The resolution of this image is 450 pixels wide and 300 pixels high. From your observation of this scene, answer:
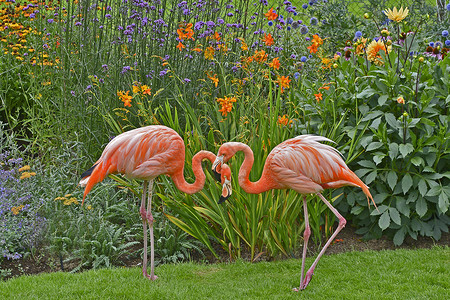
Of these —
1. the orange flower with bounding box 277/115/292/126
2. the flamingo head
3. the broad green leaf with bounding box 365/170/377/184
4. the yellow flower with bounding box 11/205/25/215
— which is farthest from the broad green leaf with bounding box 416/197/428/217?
the yellow flower with bounding box 11/205/25/215

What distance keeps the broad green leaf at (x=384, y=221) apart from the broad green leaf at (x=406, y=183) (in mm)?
242

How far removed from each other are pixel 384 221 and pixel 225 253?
1284mm

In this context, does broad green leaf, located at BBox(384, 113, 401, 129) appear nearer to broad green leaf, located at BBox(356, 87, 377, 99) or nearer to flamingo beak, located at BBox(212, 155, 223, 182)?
broad green leaf, located at BBox(356, 87, 377, 99)

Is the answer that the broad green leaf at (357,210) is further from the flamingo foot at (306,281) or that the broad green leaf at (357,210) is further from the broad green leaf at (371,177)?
the flamingo foot at (306,281)

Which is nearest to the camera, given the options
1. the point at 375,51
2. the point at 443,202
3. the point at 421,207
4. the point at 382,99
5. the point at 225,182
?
the point at 225,182

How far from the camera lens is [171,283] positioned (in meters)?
3.63

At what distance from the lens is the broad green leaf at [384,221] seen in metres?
4.23

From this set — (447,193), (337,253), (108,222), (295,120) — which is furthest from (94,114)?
(447,193)

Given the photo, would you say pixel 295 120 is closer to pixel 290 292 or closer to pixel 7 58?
pixel 290 292

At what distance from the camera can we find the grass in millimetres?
3441

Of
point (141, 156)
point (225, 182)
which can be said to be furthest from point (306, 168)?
point (141, 156)

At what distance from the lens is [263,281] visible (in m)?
3.68

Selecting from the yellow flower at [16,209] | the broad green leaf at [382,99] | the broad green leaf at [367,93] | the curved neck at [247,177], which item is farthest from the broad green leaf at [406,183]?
the yellow flower at [16,209]

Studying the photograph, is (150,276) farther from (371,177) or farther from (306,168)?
(371,177)
